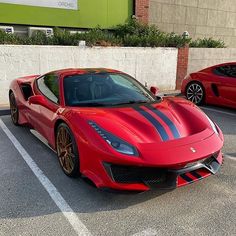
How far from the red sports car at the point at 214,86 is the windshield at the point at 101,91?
3423 mm

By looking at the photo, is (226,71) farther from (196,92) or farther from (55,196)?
(55,196)

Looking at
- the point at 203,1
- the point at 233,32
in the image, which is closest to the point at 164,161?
the point at 203,1

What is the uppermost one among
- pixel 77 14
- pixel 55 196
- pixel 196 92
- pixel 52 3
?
pixel 52 3

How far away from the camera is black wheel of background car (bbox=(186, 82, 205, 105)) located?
26.3 ft

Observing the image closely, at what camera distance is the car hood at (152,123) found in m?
3.22

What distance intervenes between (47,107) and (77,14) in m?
6.94

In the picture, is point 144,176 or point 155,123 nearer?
point 144,176

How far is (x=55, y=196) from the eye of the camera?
3.32m

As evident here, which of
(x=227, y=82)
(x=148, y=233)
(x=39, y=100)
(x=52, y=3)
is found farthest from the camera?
(x=52, y=3)

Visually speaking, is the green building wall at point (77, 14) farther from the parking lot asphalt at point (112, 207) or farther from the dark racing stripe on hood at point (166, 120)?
the dark racing stripe on hood at point (166, 120)

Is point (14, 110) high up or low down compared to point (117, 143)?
down

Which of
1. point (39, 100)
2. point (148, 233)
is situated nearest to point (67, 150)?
point (39, 100)

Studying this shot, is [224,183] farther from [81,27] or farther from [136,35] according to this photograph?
[81,27]

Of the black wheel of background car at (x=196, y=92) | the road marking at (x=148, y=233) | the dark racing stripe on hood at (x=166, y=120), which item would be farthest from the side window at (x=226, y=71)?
the road marking at (x=148, y=233)
